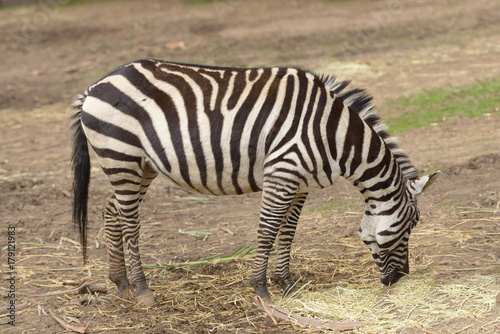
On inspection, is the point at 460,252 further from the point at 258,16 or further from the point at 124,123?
the point at 258,16

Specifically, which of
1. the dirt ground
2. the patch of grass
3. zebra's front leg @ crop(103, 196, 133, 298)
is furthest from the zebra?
the patch of grass

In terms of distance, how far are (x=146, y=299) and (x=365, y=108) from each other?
8.91 ft

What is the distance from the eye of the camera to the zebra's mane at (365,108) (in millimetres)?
5340

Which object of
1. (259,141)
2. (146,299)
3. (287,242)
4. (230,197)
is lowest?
(230,197)

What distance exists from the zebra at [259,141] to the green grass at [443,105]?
A: 4.78 metres

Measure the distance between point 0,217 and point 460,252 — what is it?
18.7ft

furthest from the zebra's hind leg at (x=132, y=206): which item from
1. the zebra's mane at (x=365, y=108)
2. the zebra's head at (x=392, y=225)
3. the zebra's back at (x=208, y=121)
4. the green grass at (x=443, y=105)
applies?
the green grass at (x=443, y=105)

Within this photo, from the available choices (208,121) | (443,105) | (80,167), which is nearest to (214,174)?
(208,121)

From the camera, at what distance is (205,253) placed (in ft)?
21.9

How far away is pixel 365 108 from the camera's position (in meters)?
5.36

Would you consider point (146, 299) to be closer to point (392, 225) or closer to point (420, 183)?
point (392, 225)

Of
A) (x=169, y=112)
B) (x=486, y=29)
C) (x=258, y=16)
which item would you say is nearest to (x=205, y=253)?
(x=169, y=112)

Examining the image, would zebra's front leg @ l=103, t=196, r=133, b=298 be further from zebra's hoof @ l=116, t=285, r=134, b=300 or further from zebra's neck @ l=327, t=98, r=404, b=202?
zebra's neck @ l=327, t=98, r=404, b=202

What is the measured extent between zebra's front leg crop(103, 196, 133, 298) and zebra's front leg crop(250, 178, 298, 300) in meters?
1.29
